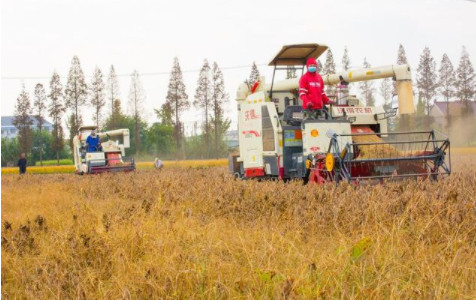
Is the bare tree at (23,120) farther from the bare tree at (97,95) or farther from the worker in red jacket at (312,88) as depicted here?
the worker in red jacket at (312,88)

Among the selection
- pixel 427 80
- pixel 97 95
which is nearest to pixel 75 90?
pixel 97 95

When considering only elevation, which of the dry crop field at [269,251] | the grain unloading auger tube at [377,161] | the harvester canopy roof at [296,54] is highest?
the harvester canopy roof at [296,54]

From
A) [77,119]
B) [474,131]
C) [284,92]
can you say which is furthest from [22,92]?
[284,92]

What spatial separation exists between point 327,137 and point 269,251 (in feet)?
20.8

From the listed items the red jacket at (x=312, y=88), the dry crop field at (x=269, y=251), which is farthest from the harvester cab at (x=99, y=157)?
the dry crop field at (x=269, y=251)

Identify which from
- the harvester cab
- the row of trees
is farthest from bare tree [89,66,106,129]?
the harvester cab

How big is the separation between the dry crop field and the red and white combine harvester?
203cm

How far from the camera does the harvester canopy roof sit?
12.6m

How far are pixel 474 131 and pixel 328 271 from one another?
49.4 metres

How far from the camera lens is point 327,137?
431 inches

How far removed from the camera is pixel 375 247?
4891 mm

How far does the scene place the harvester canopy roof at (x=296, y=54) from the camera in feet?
41.2

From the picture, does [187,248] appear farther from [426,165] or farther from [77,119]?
[77,119]

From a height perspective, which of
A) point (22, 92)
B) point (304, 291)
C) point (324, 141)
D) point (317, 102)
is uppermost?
point (22, 92)
